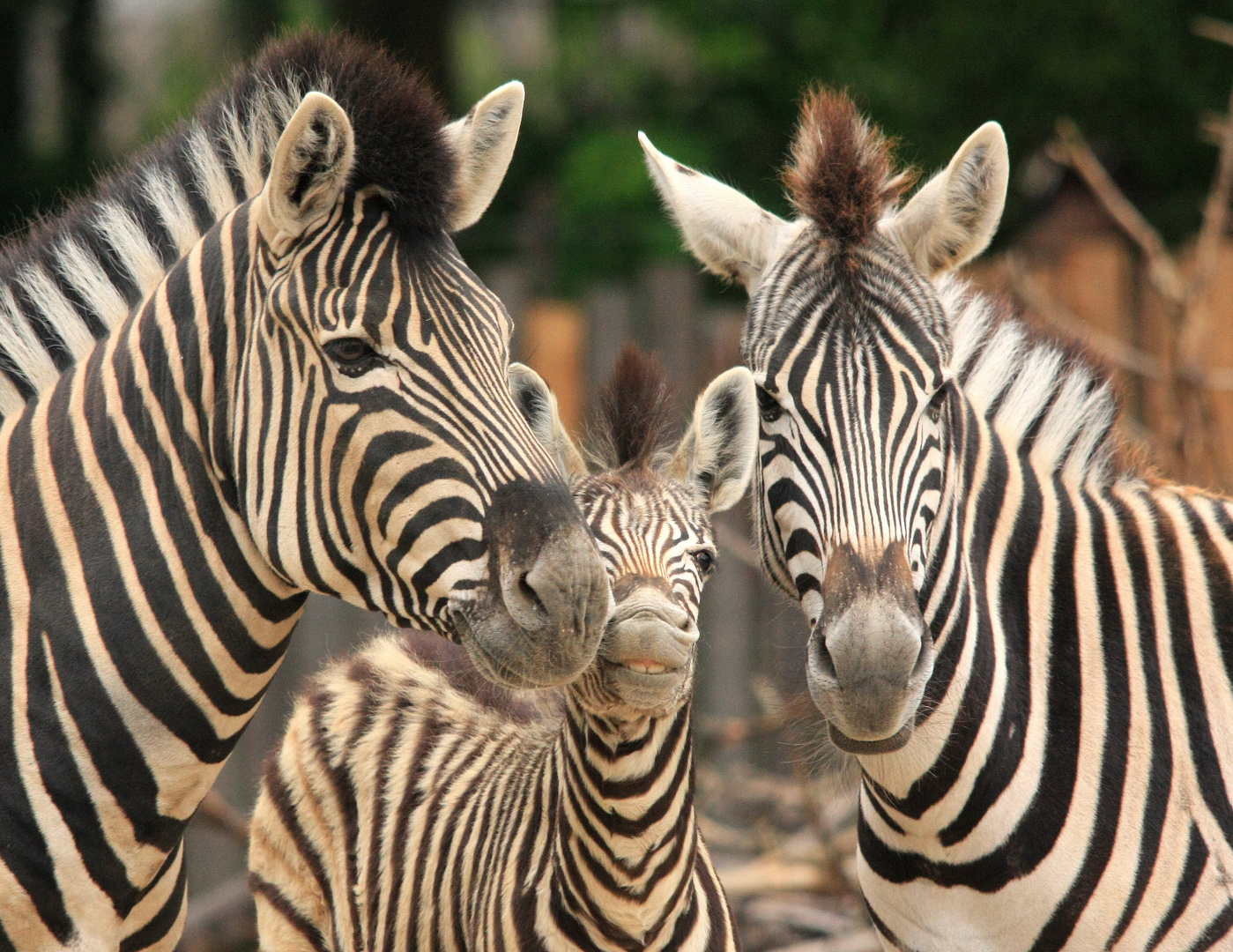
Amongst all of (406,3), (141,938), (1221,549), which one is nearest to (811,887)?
(1221,549)

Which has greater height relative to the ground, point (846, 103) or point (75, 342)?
point (846, 103)

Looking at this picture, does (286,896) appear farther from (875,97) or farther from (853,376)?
(875,97)

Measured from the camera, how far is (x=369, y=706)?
607cm

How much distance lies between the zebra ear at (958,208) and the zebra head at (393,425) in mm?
1490

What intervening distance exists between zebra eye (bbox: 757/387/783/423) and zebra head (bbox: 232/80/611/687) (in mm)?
913

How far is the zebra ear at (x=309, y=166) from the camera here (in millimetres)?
3225

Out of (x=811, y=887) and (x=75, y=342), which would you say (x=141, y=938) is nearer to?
(x=75, y=342)

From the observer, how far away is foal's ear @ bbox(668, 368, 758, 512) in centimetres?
484

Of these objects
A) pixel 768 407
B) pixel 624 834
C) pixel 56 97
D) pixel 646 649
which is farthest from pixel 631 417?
pixel 56 97

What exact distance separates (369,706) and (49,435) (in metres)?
2.71

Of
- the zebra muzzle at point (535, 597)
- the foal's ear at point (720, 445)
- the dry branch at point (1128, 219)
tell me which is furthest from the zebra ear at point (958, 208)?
the dry branch at point (1128, 219)

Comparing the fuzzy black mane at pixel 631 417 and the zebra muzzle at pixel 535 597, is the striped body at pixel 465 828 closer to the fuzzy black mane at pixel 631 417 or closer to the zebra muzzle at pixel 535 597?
the fuzzy black mane at pixel 631 417

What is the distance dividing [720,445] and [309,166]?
2120 millimetres

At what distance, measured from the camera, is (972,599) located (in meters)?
4.04
